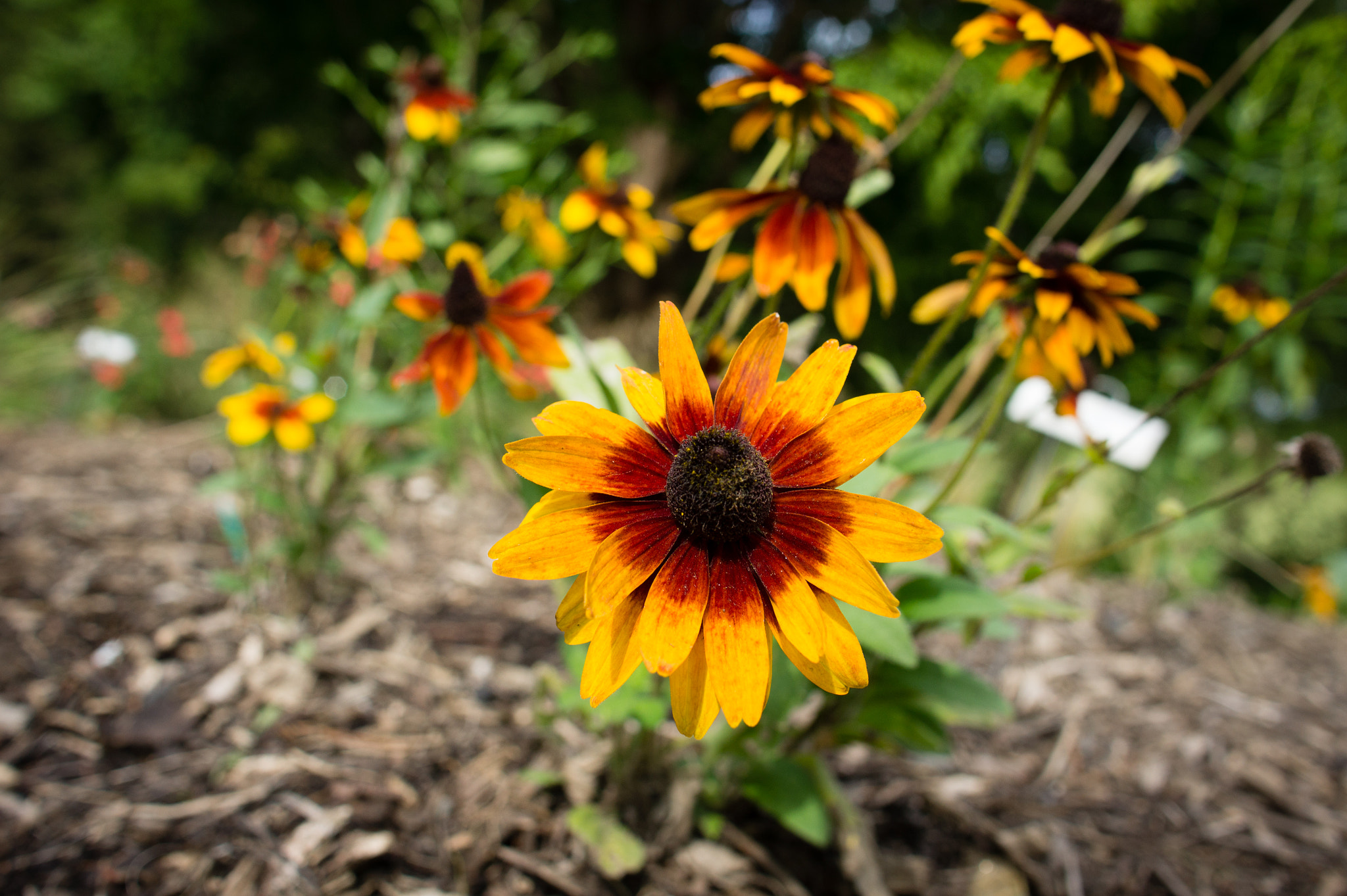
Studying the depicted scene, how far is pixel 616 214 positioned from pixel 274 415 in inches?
33.1

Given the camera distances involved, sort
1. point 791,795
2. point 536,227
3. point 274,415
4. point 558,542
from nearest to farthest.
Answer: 1. point 558,542
2. point 791,795
3. point 274,415
4. point 536,227

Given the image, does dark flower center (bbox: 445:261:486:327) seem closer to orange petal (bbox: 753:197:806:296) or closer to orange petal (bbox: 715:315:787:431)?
orange petal (bbox: 753:197:806:296)

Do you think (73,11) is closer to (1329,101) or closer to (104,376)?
(104,376)

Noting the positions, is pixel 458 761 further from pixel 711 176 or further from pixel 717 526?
pixel 711 176

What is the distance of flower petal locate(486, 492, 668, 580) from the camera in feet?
2.05

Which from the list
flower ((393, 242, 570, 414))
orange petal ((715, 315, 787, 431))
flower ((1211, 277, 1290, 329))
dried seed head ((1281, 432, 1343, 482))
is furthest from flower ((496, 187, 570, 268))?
flower ((1211, 277, 1290, 329))

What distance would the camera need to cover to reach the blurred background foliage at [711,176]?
10.7ft

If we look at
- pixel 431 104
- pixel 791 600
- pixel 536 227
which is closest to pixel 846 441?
pixel 791 600

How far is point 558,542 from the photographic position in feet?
2.13

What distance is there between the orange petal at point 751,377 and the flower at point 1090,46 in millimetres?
463

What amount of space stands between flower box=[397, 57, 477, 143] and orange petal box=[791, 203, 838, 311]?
1096mm

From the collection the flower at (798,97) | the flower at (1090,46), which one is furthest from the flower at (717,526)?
the flower at (1090,46)

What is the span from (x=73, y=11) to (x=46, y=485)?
7.26 m

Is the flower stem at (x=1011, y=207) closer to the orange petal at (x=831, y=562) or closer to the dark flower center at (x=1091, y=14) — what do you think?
the dark flower center at (x=1091, y=14)
